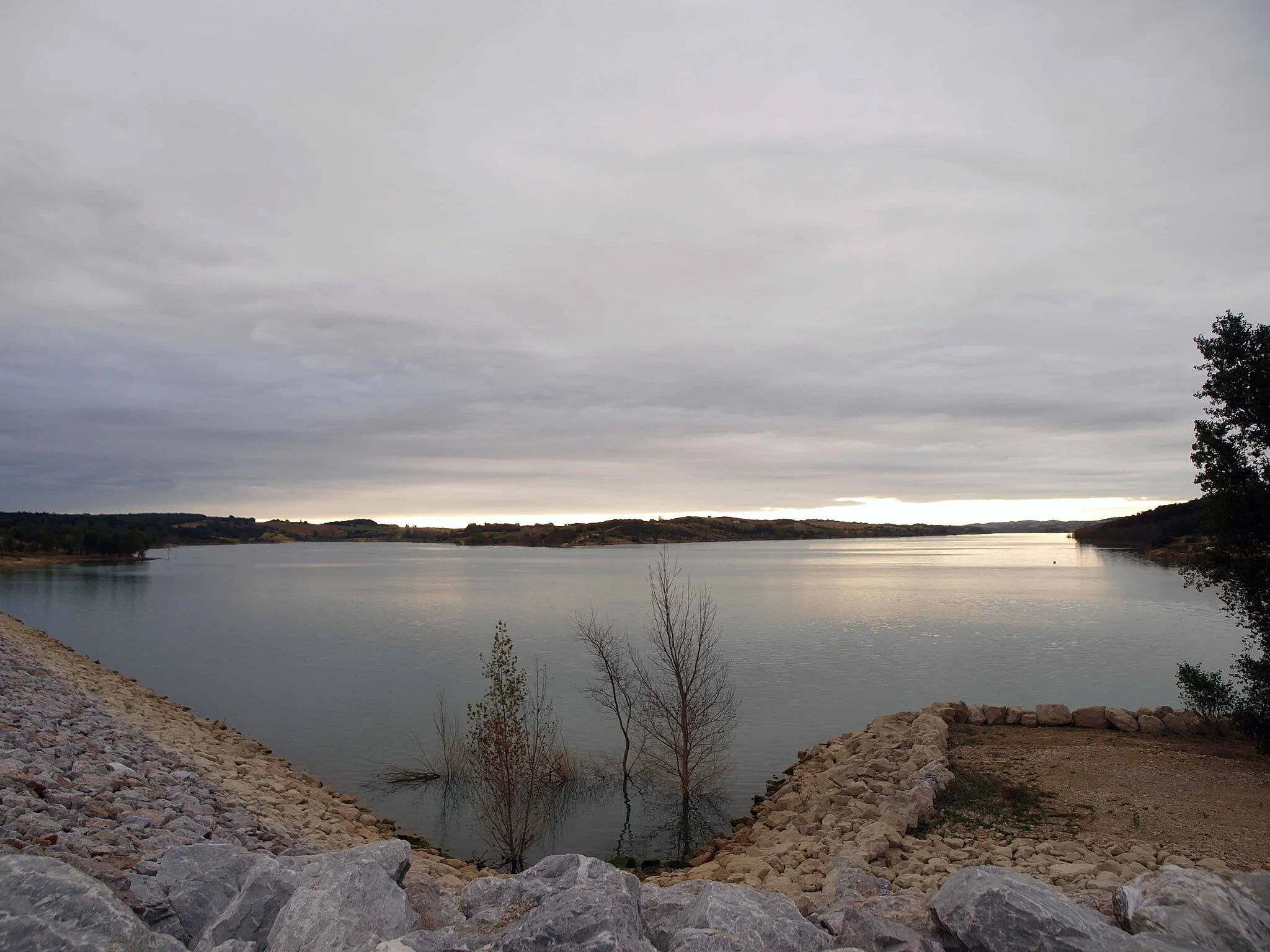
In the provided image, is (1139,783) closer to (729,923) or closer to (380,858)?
(729,923)

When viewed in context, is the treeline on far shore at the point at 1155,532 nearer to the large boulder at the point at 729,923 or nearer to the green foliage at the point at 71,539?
the large boulder at the point at 729,923

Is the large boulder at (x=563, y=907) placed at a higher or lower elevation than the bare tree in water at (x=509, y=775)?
higher

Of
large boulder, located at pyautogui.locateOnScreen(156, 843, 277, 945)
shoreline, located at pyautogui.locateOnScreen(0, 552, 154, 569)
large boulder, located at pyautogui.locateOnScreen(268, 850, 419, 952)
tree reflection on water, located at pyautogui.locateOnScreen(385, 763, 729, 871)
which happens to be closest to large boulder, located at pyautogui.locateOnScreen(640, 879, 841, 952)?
large boulder, located at pyautogui.locateOnScreen(268, 850, 419, 952)

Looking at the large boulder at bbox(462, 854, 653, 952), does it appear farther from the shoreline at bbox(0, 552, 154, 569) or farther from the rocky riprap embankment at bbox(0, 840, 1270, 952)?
the shoreline at bbox(0, 552, 154, 569)

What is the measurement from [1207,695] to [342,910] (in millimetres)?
17289

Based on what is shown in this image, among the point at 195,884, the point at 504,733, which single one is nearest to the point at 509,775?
the point at 504,733

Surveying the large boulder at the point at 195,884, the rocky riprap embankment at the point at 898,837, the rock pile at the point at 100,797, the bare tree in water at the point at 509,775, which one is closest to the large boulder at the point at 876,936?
the rocky riprap embankment at the point at 898,837

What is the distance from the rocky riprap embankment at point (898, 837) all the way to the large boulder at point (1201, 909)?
2.21ft

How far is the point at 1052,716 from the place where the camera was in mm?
17297

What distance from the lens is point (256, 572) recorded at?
100 m

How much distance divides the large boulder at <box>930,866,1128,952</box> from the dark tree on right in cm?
1149

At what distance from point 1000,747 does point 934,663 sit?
1609 centimetres

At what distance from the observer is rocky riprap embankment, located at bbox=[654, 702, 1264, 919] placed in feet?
29.0

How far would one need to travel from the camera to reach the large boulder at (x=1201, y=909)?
5.35 metres
